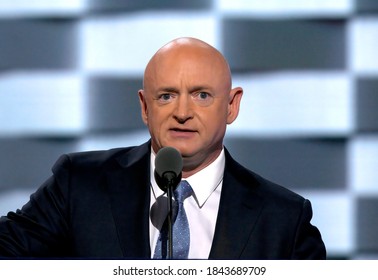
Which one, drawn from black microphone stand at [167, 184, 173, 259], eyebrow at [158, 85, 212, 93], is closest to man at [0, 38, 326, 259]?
eyebrow at [158, 85, 212, 93]

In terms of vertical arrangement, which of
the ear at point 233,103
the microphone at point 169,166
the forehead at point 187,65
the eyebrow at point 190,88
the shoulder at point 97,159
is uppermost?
the forehead at point 187,65

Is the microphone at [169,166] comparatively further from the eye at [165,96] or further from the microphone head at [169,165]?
the eye at [165,96]

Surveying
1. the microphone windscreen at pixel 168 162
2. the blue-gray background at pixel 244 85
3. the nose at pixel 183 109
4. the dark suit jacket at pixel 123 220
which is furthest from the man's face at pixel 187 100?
the blue-gray background at pixel 244 85

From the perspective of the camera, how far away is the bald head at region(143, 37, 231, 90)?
168cm

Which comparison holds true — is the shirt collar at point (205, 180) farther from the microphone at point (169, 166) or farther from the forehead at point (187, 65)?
the microphone at point (169, 166)

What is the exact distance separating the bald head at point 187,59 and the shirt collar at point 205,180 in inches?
7.2

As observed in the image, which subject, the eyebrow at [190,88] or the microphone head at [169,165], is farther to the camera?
the eyebrow at [190,88]

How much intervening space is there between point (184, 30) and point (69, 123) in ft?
1.35

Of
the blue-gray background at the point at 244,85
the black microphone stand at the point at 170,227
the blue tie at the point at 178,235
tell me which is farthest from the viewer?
the blue-gray background at the point at 244,85

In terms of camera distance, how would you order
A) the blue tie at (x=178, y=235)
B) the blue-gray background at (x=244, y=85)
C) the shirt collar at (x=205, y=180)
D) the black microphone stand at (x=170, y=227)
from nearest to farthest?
the black microphone stand at (x=170, y=227) < the blue tie at (x=178, y=235) < the shirt collar at (x=205, y=180) < the blue-gray background at (x=244, y=85)

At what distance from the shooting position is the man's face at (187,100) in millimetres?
1671

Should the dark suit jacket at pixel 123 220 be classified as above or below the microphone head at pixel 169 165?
below
